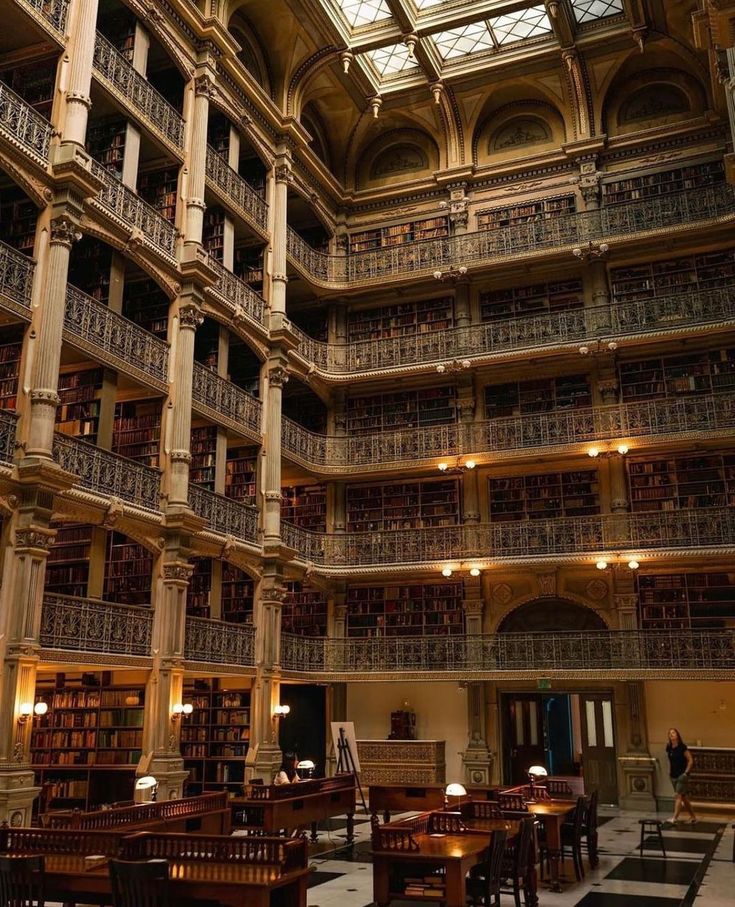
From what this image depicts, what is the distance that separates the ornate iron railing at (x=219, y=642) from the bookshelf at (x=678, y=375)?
798 centimetres

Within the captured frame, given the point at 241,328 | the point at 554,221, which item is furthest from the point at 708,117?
the point at 241,328

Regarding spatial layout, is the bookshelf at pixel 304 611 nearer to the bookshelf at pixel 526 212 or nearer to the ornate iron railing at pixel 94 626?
the ornate iron railing at pixel 94 626

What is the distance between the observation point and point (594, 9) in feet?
54.5

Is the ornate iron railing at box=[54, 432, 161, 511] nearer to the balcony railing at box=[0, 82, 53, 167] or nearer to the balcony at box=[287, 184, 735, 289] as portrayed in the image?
the balcony railing at box=[0, 82, 53, 167]

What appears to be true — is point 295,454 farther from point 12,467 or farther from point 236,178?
point 12,467

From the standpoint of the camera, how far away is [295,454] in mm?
16250

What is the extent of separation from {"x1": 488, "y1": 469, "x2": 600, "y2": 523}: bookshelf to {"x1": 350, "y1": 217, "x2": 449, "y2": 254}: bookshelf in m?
5.39

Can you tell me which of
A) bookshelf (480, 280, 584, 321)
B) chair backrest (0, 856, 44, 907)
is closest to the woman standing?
bookshelf (480, 280, 584, 321)

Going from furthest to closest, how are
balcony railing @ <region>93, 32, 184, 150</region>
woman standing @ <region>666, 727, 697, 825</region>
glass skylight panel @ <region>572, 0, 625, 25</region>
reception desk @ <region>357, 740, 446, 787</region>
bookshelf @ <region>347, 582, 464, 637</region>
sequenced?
bookshelf @ <region>347, 582, 464, 637</region> < glass skylight panel @ <region>572, 0, 625, 25</region> < reception desk @ <region>357, 740, 446, 787</region> < woman standing @ <region>666, 727, 697, 825</region> < balcony railing @ <region>93, 32, 184, 150</region>

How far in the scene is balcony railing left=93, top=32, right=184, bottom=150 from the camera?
11.6 metres

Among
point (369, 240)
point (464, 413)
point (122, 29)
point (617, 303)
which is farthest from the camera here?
point (369, 240)

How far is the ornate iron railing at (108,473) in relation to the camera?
1027cm

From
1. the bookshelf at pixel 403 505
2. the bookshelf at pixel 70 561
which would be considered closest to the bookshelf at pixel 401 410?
the bookshelf at pixel 403 505

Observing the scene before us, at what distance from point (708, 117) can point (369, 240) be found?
690 cm
